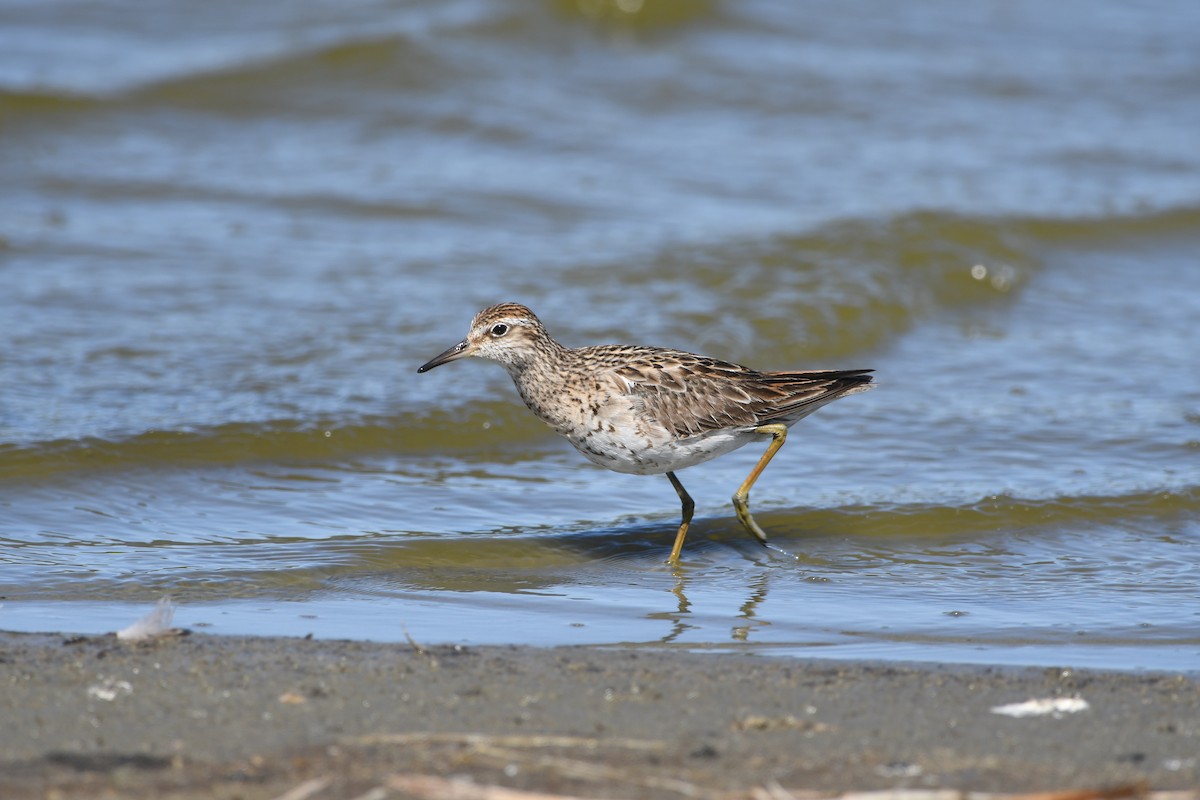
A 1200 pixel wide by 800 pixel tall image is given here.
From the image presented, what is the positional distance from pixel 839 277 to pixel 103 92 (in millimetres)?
8876

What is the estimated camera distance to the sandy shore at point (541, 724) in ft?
13.7

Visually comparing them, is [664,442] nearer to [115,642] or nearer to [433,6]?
[115,642]

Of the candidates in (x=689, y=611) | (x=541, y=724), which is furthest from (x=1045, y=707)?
(x=689, y=611)

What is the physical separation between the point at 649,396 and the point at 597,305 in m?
4.68

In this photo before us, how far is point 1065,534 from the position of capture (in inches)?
303

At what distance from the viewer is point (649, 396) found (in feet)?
24.5

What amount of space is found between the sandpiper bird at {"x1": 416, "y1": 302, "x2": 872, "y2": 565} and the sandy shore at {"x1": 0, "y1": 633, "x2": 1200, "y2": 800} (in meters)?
2.00

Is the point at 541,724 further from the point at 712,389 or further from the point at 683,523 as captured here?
the point at 712,389

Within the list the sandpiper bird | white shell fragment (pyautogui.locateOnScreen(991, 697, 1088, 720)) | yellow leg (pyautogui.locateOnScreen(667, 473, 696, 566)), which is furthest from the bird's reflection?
white shell fragment (pyautogui.locateOnScreen(991, 697, 1088, 720))

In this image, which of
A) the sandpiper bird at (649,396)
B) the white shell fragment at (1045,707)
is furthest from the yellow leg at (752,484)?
the white shell fragment at (1045,707)

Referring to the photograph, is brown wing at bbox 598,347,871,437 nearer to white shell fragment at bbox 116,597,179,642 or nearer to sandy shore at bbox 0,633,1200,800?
sandy shore at bbox 0,633,1200,800

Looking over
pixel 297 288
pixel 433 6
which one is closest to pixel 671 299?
pixel 297 288

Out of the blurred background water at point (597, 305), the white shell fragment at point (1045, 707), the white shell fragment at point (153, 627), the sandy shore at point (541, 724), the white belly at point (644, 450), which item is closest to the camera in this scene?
the sandy shore at point (541, 724)

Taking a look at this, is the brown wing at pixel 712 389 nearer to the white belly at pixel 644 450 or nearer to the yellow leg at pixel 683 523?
the white belly at pixel 644 450
